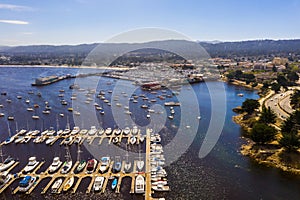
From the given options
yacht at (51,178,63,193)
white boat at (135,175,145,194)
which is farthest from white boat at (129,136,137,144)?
yacht at (51,178,63,193)

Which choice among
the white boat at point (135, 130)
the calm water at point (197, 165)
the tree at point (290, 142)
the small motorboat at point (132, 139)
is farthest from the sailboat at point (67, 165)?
the tree at point (290, 142)

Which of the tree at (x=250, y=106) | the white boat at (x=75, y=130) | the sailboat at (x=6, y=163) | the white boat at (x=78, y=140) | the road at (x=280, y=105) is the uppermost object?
the tree at (x=250, y=106)

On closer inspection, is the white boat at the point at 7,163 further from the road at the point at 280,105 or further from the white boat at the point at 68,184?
the road at the point at 280,105

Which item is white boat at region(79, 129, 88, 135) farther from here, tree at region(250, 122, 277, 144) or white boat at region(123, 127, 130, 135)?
tree at region(250, 122, 277, 144)

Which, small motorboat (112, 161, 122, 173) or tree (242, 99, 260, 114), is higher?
tree (242, 99, 260, 114)

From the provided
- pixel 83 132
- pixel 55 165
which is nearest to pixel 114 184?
pixel 55 165
